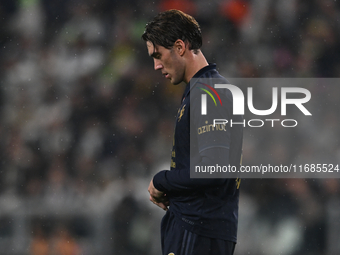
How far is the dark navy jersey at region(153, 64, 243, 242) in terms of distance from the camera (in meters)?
0.88

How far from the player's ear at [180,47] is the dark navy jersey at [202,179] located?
97mm

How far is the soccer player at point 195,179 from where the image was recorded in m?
0.88

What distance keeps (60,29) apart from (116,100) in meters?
0.56

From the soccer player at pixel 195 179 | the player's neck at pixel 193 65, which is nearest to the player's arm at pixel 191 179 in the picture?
the soccer player at pixel 195 179

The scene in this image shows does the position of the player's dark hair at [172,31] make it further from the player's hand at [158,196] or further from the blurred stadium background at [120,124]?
the blurred stadium background at [120,124]

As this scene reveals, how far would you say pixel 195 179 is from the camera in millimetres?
889

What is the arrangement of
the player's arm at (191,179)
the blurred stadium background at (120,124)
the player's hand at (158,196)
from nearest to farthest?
1. the player's arm at (191,179)
2. the player's hand at (158,196)
3. the blurred stadium background at (120,124)

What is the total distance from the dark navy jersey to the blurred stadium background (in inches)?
50.0

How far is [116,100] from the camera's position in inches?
89.0

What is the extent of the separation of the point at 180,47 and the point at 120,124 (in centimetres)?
127

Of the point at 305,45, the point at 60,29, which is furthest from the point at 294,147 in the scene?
the point at 60,29

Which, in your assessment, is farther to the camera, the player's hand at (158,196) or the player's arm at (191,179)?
the player's hand at (158,196)

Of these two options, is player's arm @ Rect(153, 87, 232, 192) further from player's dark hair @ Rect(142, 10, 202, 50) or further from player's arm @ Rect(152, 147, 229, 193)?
player's dark hair @ Rect(142, 10, 202, 50)

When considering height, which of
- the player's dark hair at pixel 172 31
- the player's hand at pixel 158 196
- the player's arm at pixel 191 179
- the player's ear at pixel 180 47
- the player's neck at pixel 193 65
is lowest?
the player's hand at pixel 158 196
